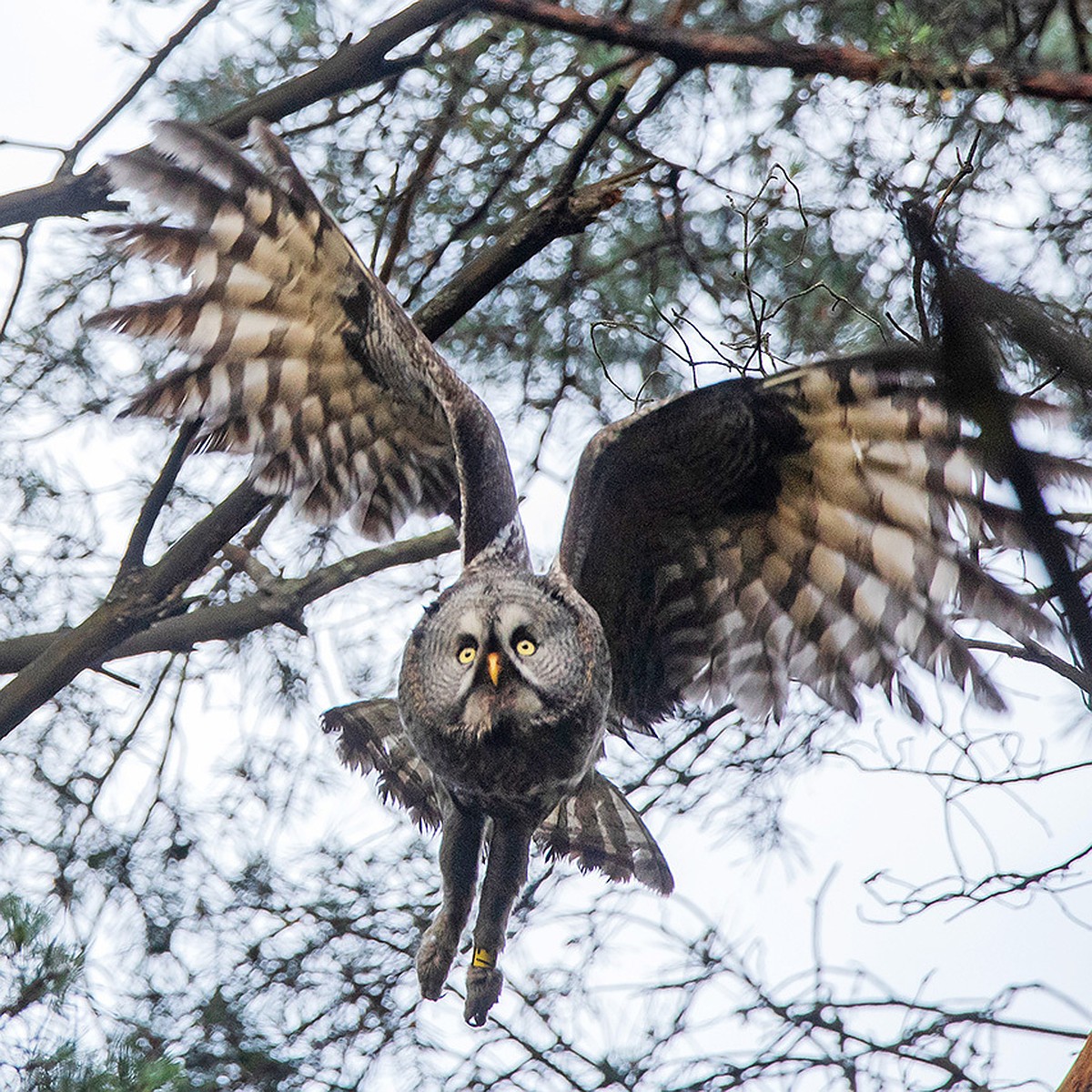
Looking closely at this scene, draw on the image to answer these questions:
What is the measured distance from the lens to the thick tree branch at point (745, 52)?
5.79 feet

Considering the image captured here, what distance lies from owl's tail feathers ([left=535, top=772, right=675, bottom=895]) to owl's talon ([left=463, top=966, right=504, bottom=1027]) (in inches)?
17.0

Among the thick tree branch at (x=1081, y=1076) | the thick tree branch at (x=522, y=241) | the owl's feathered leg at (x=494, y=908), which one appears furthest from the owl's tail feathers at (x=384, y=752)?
the thick tree branch at (x=1081, y=1076)

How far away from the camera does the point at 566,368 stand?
281 cm

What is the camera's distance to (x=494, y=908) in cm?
202

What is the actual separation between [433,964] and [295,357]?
1.07 meters

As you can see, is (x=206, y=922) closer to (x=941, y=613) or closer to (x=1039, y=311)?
(x=941, y=613)

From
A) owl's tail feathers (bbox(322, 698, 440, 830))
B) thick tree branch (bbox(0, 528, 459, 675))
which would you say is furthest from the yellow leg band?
thick tree branch (bbox(0, 528, 459, 675))

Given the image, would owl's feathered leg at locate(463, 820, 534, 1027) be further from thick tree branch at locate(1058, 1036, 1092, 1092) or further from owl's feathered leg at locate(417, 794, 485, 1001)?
thick tree branch at locate(1058, 1036, 1092, 1092)

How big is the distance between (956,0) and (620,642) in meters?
1.19

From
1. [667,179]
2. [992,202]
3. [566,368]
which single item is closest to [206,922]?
[566,368]

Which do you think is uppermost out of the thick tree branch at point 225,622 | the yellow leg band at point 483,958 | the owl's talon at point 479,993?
the thick tree branch at point 225,622

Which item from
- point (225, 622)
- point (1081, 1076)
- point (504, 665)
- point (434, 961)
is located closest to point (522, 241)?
point (504, 665)

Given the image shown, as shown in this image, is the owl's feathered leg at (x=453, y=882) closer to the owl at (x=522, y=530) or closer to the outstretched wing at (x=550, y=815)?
the owl at (x=522, y=530)

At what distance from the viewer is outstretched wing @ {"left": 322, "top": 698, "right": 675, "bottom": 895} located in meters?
2.37
